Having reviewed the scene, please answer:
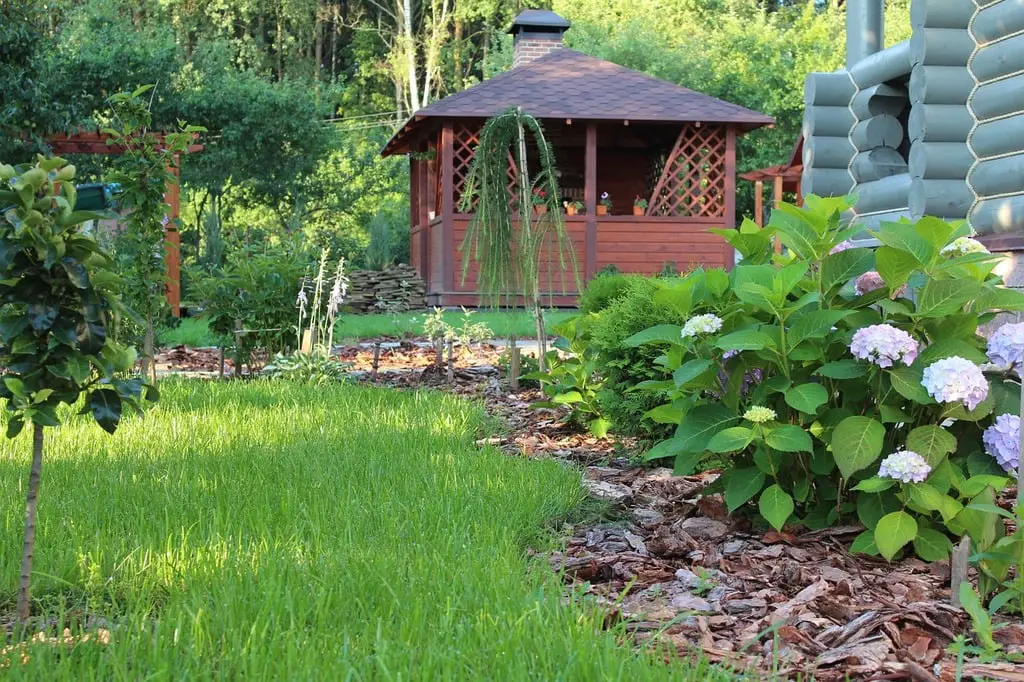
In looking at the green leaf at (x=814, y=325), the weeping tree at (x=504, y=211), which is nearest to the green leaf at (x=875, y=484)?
the green leaf at (x=814, y=325)

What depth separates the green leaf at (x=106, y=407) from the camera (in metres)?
2.30

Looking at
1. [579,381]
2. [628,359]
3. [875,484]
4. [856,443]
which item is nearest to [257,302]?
[579,381]

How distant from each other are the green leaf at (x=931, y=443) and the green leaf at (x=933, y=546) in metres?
0.20

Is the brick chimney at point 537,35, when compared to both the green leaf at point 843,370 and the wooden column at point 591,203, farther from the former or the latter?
the green leaf at point 843,370

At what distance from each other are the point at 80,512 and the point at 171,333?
8640 millimetres

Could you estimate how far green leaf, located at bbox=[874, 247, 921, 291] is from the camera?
9.86 feet

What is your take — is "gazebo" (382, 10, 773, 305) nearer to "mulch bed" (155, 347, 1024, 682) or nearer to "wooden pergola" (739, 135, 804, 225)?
"wooden pergola" (739, 135, 804, 225)

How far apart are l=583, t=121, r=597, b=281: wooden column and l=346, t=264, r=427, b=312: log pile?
3590 mm

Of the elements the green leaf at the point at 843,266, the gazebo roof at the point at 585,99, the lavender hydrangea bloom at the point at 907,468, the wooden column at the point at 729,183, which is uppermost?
the gazebo roof at the point at 585,99

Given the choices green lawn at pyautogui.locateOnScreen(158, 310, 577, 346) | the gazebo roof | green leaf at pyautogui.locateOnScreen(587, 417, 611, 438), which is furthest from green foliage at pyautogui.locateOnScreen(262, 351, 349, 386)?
the gazebo roof

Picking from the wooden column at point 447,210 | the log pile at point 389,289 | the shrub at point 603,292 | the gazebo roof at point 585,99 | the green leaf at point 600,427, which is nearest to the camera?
the green leaf at point 600,427

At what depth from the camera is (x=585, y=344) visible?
5.59 m

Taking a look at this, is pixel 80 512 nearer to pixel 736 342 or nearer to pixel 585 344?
pixel 736 342

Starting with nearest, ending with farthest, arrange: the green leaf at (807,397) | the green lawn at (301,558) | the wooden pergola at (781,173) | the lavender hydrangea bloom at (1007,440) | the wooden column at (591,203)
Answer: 1. the green lawn at (301,558)
2. the lavender hydrangea bloom at (1007,440)
3. the green leaf at (807,397)
4. the wooden column at (591,203)
5. the wooden pergola at (781,173)
